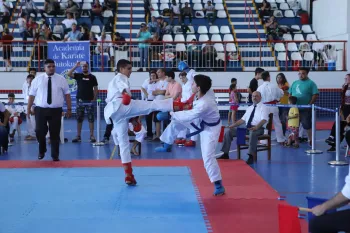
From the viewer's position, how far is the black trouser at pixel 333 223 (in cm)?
396

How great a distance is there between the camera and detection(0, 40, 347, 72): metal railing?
18406 mm

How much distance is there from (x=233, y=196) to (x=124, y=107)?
189 centimetres

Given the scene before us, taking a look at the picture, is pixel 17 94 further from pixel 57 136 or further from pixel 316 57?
pixel 316 57

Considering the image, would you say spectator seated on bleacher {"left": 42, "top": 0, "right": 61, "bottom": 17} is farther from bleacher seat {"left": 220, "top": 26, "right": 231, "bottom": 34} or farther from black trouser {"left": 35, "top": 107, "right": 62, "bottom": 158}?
black trouser {"left": 35, "top": 107, "right": 62, "bottom": 158}

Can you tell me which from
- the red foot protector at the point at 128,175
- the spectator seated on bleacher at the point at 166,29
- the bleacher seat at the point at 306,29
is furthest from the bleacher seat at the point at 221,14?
the red foot protector at the point at 128,175

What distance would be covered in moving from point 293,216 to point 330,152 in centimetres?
694

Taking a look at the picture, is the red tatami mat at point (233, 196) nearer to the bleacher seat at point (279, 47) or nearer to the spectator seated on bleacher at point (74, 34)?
the spectator seated on bleacher at point (74, 34)

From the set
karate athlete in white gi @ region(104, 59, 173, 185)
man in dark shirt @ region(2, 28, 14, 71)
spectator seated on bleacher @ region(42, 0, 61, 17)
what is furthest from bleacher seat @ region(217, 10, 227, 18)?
karate athlete in white gi @ region(104, 59, 173, 185)

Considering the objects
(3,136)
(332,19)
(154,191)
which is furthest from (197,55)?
(154,191)

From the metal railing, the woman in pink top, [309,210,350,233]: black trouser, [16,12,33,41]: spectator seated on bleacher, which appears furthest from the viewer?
[16,12,33,41]: spectator seated on bleacher

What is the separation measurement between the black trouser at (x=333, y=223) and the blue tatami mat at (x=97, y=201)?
1876 mm

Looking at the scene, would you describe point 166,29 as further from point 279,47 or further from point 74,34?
point 279,47

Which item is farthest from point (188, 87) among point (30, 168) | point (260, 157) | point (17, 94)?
point (17, 94)

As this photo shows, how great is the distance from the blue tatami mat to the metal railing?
31.8ft
